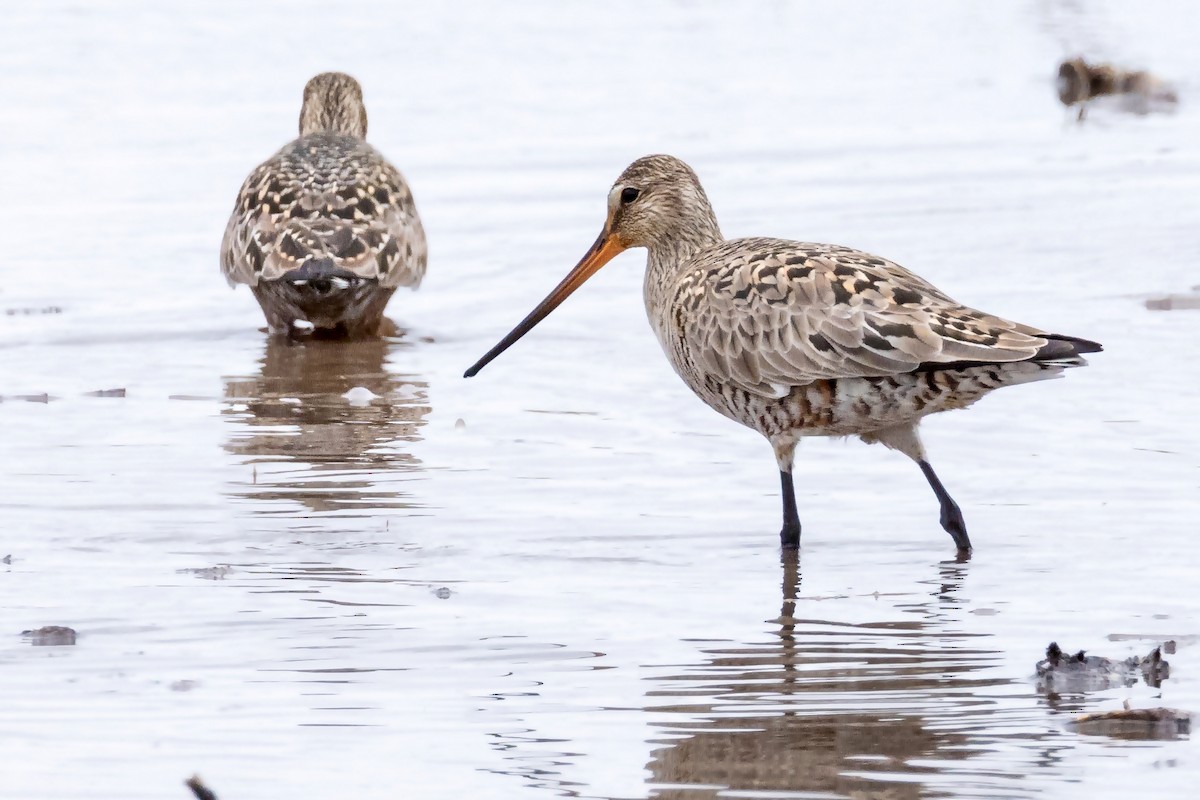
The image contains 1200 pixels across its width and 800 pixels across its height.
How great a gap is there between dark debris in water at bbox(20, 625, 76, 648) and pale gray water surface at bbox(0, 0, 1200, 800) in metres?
0.05

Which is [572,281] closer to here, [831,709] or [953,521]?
[953,521]

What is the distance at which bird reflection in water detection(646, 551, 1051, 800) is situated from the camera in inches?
167

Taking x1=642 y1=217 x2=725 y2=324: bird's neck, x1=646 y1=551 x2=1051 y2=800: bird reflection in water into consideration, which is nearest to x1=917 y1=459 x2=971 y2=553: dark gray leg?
x1=646 y1=551 x2=1051 y2=800: bird reflection in water

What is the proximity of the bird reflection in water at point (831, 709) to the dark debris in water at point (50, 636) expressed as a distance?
141 cm

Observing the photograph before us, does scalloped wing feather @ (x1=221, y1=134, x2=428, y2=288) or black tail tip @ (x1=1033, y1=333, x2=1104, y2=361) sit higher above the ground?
scalloped wing feather @ (x1=221, y1=134, x2=428, y2=288)

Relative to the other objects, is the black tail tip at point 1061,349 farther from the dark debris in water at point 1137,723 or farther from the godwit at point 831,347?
the dark debris in water at point 1137,723

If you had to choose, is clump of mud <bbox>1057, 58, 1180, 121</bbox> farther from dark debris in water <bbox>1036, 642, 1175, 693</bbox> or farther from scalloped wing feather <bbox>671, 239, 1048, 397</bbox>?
dark debris in water <bbox>1036, 642, 1175, 693</bbox>

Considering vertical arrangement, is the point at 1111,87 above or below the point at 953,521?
above

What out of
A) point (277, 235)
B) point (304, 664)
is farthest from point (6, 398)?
point (304, 664)

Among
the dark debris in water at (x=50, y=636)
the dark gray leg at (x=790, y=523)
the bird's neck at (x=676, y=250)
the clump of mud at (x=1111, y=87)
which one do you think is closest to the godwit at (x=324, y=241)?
the bird's neck at (x=676, y=250)

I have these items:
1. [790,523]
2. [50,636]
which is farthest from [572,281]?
[50,636]

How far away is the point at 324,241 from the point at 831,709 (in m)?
5.17

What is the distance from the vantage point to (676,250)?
724 cm

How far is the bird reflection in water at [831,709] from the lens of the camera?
4.25m
